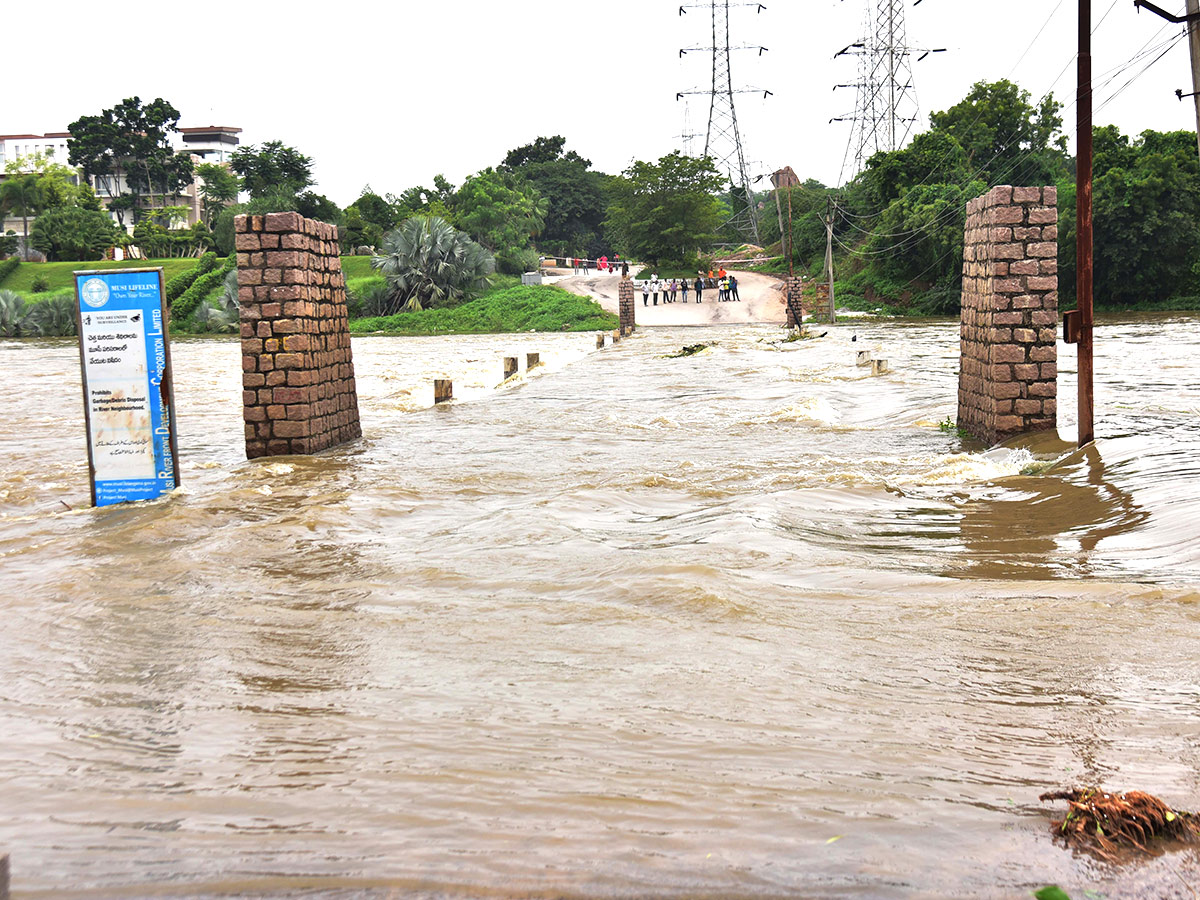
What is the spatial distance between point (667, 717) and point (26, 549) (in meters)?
5.36

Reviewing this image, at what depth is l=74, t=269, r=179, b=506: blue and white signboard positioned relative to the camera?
8430 millimetres

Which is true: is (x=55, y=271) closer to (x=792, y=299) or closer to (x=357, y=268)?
(x=357, y=268)

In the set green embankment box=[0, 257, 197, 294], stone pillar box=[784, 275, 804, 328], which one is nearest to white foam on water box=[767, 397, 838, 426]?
stone pillar box=[784, 275, 804, 328]

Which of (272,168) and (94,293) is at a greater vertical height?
(272,168)

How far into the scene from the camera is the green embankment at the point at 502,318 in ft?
176

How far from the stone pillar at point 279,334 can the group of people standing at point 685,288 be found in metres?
46.8

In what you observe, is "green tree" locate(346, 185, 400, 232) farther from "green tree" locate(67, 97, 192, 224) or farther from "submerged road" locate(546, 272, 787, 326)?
"green tree" locate(67, 97, 192, 224)

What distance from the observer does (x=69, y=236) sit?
7538 centimetres

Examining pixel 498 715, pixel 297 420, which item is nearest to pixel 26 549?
pixel 297 420

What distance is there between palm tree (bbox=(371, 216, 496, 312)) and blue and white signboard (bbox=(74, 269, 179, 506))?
4801 cm

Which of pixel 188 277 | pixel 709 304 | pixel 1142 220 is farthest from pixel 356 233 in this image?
pixel 1142 220

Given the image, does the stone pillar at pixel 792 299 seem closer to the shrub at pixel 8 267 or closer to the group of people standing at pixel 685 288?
the group of people standing at pixel 685 288

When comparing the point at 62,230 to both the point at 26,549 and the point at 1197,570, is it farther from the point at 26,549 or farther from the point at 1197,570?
the point at 1197,570

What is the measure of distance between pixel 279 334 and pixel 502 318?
44874 millimetres
